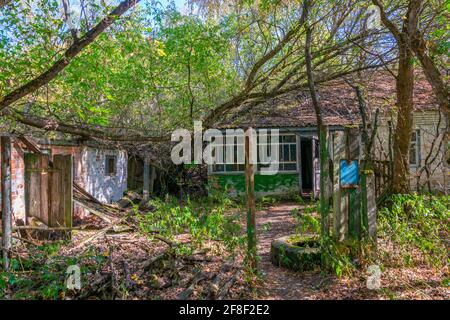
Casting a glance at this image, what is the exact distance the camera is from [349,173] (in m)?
5.48

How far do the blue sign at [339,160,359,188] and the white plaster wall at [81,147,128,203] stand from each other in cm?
873

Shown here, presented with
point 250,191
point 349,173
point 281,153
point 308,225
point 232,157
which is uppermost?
point 281,153

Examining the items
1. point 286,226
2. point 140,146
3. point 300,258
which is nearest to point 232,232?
point 300,258

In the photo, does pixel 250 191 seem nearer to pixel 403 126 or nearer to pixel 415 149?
pixel 403 126

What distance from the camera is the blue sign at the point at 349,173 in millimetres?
5449

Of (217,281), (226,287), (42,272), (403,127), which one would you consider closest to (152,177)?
(403,127)

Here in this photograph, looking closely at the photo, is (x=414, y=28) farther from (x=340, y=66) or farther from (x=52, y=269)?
(x=52, y=269)

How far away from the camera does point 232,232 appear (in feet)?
23.0

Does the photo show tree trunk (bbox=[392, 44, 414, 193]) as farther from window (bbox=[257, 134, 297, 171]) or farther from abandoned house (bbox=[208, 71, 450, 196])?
window (bbox=[257, 134, 297, 171])

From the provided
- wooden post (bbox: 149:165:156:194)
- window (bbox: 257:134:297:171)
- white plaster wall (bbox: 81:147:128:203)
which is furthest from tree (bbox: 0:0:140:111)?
wooden post (bbox: 149:165:156:194)

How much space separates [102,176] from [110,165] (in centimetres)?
102

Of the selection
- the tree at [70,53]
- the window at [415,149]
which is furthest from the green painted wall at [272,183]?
the tree at [70,53]
